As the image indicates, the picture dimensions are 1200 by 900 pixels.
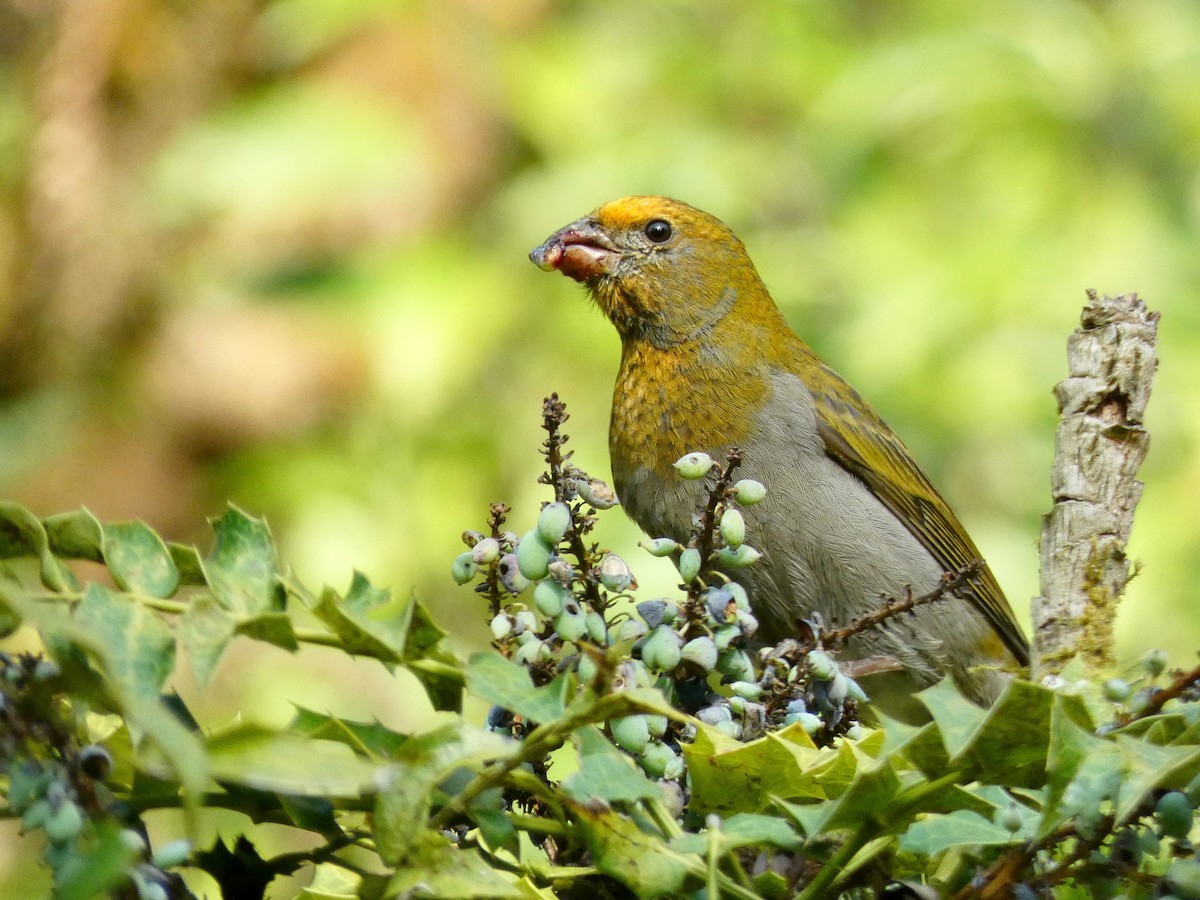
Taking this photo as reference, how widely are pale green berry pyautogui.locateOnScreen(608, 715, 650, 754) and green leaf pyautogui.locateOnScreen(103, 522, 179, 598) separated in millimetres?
366

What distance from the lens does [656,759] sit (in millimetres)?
1133

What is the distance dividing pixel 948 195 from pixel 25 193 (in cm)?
349

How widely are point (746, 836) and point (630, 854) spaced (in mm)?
87

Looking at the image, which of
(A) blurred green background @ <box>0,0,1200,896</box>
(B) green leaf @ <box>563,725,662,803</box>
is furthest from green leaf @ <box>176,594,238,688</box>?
(A) blurred green background @ <box>0,0,1200,896</box>

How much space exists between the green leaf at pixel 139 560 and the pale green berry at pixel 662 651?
40 centimetres

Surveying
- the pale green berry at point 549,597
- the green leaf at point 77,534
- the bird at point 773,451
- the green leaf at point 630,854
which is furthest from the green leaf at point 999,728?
the bird at point 773,451

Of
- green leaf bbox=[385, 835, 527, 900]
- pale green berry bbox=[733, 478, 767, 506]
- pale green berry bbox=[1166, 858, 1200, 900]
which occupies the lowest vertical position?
green leaf bbox=[385, 835, 527, 900]

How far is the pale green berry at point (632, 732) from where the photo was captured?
1.11 meters

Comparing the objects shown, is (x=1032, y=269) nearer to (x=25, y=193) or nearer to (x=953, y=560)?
(x=953, y=560)

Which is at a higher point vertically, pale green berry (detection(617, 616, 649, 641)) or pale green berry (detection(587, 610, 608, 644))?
pale green berry (detection(617, 616, 649, 641))

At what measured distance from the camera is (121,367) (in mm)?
5445

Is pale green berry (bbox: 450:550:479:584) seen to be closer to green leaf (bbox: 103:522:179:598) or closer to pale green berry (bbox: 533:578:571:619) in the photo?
pale green berry (bbox: 533:578:571:619)

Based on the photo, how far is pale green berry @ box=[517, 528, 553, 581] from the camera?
121 cm

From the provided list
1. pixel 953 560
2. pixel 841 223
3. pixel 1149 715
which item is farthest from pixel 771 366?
pixel 1149 715
